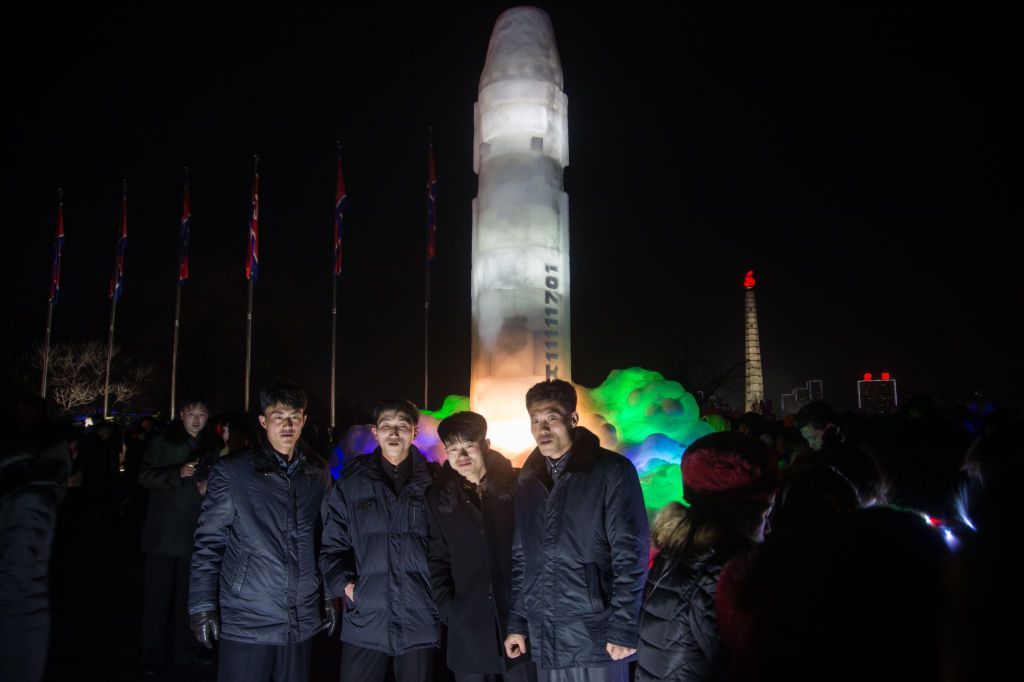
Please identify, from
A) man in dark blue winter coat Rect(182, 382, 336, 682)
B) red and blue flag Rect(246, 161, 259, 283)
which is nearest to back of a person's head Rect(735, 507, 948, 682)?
man in dark blue winter coat Rect(182, 382, 336, 682)

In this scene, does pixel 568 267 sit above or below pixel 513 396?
above

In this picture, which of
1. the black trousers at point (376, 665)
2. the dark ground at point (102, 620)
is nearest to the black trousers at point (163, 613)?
the dark ground at point (102, 620)

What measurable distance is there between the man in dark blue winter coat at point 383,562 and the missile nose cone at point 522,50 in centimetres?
1141

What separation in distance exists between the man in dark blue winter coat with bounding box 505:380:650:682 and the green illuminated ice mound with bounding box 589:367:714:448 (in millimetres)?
8501

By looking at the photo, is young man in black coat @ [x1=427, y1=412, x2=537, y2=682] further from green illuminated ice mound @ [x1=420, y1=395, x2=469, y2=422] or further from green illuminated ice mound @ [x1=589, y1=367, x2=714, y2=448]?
green illuminated ice mound @ [x1=420, y1=395, x2=469, y2=422]

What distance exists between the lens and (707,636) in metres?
2.86

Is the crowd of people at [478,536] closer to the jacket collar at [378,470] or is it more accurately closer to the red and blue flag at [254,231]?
the jacket collar at [378,470]

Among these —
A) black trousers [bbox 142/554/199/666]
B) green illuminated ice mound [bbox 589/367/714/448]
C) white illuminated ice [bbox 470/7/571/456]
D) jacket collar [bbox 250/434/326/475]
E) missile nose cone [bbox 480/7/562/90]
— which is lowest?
black trousers [bbox 142/554/199/666]

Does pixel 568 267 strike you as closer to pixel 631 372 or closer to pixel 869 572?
pixel 631 372

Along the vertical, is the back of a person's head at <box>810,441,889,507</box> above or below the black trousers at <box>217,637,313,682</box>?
above

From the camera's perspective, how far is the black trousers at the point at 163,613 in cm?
619

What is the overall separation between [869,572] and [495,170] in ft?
43.5

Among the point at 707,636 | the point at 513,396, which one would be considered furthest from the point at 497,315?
the point at 707,636

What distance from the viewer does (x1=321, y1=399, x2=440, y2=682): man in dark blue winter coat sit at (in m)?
4.21
